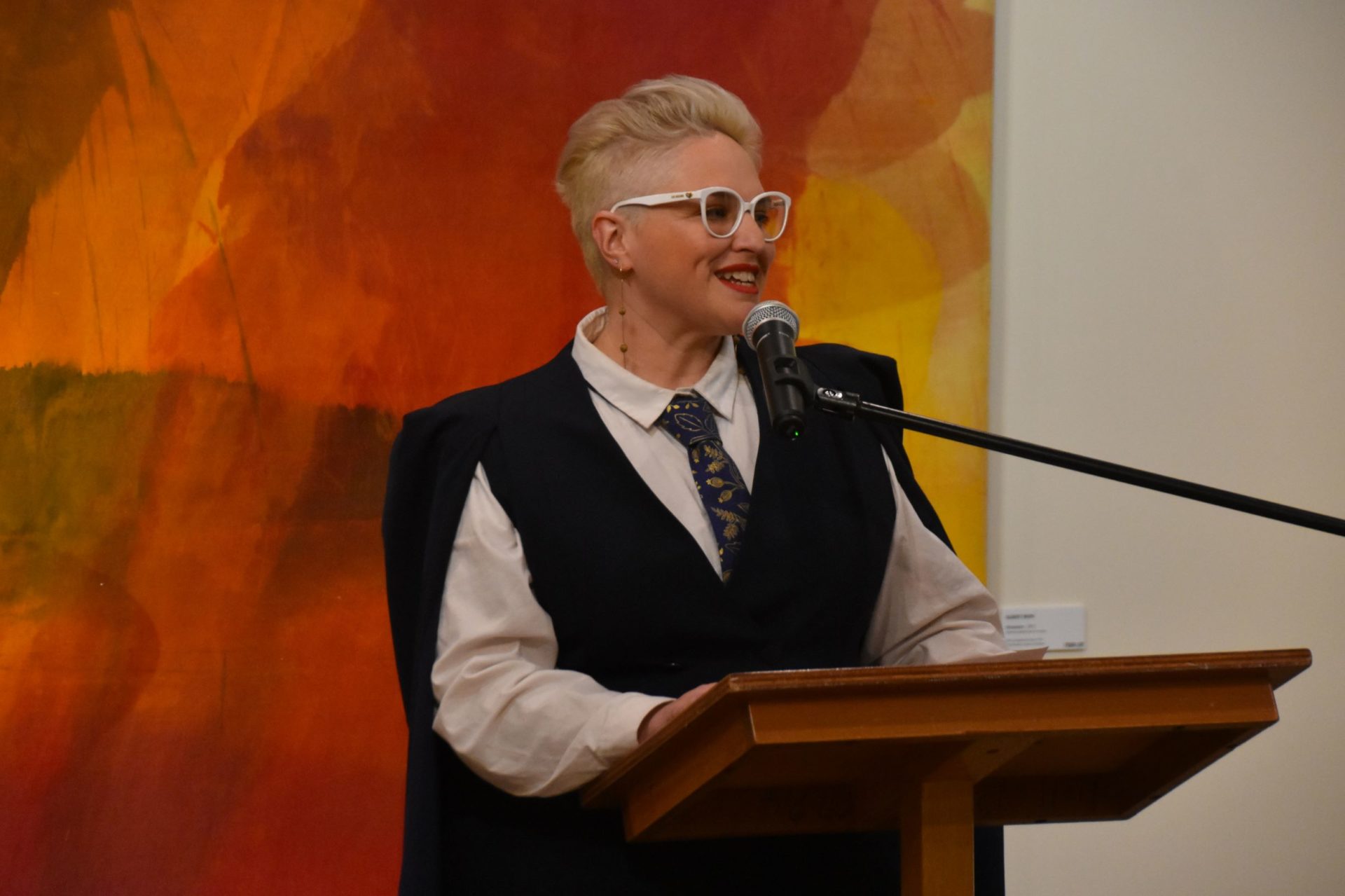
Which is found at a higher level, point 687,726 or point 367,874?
point 687,726

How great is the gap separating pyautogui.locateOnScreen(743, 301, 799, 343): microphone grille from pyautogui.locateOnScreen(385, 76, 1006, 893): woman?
13.6 inches

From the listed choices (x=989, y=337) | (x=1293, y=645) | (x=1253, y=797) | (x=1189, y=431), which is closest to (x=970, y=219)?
(x=989, y=337)

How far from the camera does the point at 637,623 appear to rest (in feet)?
5.59

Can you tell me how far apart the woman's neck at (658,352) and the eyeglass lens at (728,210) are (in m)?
0.15

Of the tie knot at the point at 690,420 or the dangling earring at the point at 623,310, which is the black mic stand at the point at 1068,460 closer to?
the tie knot at the point at 690,420

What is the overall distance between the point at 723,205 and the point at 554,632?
61cm

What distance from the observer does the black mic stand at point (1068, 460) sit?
1.36m

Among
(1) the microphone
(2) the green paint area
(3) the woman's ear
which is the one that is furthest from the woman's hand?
(2) the green paint area

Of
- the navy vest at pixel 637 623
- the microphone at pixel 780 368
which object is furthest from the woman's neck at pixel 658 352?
the microphone at pixel 780 368

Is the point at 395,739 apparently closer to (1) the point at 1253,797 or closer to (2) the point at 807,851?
(2) the point at 807,851

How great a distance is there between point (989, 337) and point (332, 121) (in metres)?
1.29

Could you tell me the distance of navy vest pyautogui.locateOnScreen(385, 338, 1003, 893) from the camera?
1683mm

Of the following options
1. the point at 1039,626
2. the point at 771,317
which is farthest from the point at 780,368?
the point at 1039,626

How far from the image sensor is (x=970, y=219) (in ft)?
8.75
